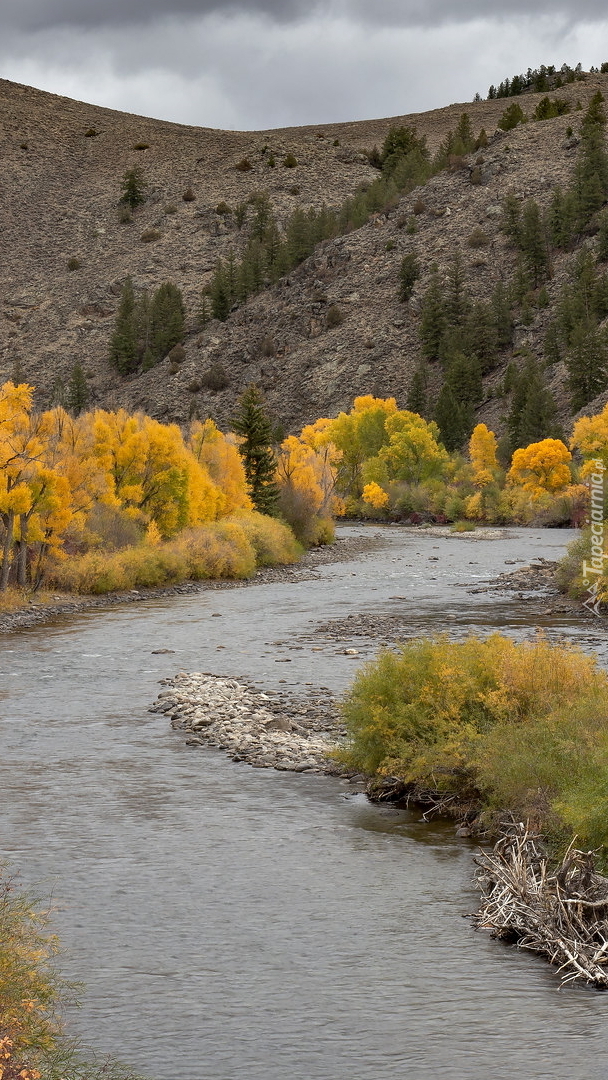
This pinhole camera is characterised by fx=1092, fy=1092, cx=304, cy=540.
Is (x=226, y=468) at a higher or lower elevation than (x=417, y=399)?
lower

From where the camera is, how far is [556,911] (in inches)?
430

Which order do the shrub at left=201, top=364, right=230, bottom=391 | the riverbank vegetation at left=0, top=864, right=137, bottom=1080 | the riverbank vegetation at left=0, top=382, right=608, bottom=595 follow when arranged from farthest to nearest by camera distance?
1. the shrub at left=201, top=364, right=230, bottom=391
2. the riverbank vegetation at left=0, top=382, right=608, bottom=595
3. the riverbank vegetation at left=0, top=864, right=137, bottom=1080

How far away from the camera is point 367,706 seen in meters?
17.0

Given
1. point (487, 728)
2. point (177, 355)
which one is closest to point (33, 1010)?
point (487, 728)

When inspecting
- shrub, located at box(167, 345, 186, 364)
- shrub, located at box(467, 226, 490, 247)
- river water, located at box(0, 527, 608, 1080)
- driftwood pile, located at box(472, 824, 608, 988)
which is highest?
shrub, located at box(467, 226, 490, 247)

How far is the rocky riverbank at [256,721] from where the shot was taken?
1880 cm

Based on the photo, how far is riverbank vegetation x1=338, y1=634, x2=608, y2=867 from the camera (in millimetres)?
14047

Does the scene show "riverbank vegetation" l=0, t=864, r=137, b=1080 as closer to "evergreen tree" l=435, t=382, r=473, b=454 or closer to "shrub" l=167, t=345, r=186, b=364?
"evergreen tree" l=435, t=382, r=473, b=454

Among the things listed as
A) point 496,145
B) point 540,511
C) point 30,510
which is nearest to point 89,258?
point 496,145

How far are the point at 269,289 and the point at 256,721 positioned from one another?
4815 inches

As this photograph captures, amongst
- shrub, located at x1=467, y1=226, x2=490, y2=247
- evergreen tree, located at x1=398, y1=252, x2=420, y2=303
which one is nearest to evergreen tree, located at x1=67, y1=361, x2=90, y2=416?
evergreen tree, located at x1=398, y1=252, x2=420, y2=303

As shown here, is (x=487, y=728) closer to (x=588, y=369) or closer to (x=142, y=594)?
(x=142, y=594)

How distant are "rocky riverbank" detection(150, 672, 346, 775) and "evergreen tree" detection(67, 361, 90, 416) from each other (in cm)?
10153

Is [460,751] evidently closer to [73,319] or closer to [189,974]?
[189,974]
